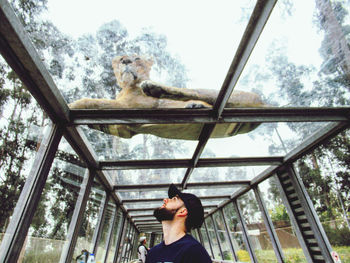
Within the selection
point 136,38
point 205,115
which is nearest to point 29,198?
point 136,38

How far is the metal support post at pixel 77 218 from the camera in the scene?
10.6ft

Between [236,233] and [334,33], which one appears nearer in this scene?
[334,33]

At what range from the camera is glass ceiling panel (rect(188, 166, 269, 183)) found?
4.61 m

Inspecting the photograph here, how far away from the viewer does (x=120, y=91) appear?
2375mm

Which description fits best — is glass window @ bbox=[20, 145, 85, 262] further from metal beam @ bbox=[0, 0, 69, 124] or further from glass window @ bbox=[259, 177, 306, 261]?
glass window @ bbox=[259, 177, 306, 261]

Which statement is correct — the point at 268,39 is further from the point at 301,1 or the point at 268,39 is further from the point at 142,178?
the point at 142,178

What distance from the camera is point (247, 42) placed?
68.0 inches

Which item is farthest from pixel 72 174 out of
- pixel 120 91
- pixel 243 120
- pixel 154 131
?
pixel 243 120

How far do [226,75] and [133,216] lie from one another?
9021 mm

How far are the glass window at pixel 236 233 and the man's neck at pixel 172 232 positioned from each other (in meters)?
6.33

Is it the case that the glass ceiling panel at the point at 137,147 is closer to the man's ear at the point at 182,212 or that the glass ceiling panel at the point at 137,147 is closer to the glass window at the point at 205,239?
the man's ear at the point at 182,212

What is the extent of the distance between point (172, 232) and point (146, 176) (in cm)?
328

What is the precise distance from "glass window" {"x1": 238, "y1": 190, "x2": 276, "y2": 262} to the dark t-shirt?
498cm

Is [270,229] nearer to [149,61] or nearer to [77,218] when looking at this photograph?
[77,218]
